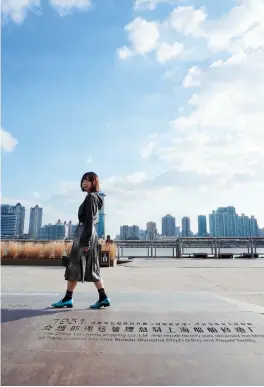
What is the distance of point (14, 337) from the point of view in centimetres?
292

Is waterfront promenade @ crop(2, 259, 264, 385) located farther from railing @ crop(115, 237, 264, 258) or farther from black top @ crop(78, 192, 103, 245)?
railing @ crop(115, 237, 264, 258)

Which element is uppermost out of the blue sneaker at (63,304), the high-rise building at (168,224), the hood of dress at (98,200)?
the high-rise building at (168,224)

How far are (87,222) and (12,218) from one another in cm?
11999

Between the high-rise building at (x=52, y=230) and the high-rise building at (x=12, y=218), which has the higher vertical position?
the high-rise building at (x=12, y=218)

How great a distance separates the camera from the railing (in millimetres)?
17172

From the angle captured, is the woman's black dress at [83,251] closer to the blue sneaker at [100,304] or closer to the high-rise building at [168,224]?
the blue sneaker at [100,304]

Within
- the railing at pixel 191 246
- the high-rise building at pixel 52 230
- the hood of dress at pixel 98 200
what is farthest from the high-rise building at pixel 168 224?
the hood of dress at pixel 98 200

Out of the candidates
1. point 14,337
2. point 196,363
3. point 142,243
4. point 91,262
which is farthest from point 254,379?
point 142,243

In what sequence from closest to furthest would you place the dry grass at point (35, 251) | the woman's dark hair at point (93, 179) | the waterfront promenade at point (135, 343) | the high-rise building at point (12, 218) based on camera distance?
1. the waterfront promenade at point (135, 343)
2. the woman's dark hair at point (93, 179)
3. the dry grass at point (35, 251)
4. the high-rise building at point (12, 218)

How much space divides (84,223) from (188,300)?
203 centimetres

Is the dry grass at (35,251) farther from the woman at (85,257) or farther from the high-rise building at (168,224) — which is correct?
the high-rise building at (168,224)

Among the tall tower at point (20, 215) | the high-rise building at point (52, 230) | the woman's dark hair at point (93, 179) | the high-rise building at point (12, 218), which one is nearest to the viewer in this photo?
the woman's dark hair at point (93, 179)

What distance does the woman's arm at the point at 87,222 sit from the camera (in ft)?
13.2

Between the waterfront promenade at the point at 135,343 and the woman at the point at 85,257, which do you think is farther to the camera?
the woman at the point at 85,257
